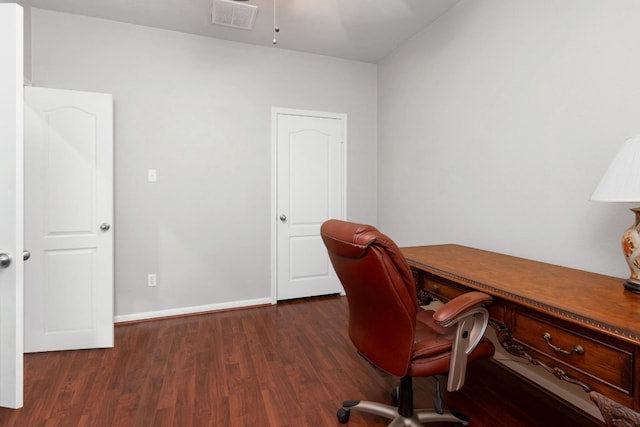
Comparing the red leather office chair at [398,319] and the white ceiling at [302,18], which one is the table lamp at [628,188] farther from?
the white ceiling at [302,18]

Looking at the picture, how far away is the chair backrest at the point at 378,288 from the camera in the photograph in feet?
4.05

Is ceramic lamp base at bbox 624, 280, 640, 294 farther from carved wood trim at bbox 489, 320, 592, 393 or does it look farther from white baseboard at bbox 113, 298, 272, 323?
white baseboard at bbox 113, 298, 272, 323

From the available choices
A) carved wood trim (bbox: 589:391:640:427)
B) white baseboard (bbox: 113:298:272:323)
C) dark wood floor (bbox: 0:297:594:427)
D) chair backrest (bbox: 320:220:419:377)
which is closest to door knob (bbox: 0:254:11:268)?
dark wood floor (bbox: 0:297:594:427)

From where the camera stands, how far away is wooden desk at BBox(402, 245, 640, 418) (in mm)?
999

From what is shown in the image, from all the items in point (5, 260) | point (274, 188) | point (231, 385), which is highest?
point (274, 188)

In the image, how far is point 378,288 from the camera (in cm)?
129

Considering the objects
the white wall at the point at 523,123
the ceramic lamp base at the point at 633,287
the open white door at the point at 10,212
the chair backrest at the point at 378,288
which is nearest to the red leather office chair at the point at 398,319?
the chair backrest at the point at 378,288

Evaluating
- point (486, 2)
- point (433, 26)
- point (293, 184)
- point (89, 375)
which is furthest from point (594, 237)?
point (89, 375)

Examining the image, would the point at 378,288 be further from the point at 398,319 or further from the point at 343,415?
the point at 343,415

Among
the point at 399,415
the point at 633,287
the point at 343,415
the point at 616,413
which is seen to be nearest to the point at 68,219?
the point at 343,415

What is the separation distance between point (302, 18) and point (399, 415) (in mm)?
3053

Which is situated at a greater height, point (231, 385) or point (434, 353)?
point (434, 353)

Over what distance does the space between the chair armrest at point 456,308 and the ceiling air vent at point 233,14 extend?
105 inches

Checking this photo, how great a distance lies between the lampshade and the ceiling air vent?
2.63 metres
